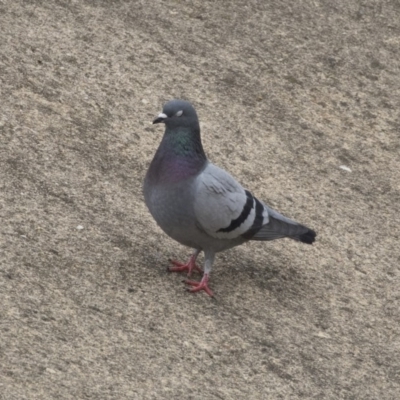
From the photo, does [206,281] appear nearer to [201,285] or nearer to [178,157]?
[201,285]

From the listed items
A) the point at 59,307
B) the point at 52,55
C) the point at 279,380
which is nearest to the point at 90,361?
the point at 59,307

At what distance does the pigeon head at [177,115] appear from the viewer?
528 centimetres

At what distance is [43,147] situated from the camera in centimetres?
624

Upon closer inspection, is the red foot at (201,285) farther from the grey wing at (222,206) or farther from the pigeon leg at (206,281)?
the grey wing at (222,206)

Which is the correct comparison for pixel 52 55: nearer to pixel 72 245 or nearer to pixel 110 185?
pixel 110 185

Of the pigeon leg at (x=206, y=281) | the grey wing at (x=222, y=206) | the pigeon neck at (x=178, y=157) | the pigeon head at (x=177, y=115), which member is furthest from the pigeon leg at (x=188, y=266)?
the pigeon head at (x=177, y=115)

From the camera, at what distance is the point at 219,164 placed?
6.66 meters

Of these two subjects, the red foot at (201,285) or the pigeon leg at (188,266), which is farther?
the pigeon leg at (188,266)

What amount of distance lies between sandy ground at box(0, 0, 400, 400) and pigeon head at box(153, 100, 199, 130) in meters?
0.74

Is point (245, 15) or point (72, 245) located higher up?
point (245, 15)

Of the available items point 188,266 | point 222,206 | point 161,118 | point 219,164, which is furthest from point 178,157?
point 219,164

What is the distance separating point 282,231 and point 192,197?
65 centimetres

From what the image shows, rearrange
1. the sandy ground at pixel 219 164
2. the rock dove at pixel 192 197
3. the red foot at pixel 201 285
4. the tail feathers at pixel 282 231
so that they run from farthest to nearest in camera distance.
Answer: the tail feathers at pixel 282 231, the red foot at pixel 201 285, the rock dove at pixel 192 197, the sandy ground at pixel 219 164

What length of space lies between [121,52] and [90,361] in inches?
131
